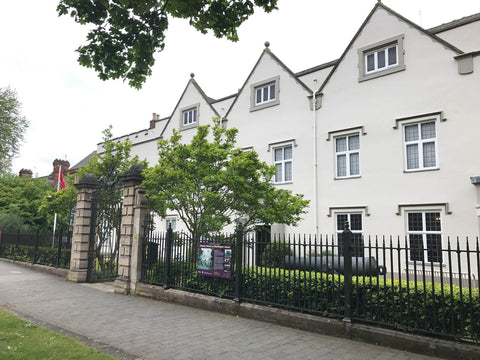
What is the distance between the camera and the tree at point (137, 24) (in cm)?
579

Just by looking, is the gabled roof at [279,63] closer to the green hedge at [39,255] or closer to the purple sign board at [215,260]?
the purple sign board at [215,260]

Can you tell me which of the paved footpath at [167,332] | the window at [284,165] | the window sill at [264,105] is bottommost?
the paved footpath at [167,332]

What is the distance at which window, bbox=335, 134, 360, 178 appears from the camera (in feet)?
53.8

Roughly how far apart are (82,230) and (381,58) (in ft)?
49.4

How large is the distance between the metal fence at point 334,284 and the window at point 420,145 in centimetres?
519

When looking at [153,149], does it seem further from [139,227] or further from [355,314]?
[355,314]

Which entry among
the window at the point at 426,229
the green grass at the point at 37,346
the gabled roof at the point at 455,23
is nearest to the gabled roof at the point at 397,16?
the gabled roof at the point at 455,23

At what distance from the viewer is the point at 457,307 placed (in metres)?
5.72

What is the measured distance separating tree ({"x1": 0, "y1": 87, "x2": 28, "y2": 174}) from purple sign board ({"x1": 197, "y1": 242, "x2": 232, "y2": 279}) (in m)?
29.8

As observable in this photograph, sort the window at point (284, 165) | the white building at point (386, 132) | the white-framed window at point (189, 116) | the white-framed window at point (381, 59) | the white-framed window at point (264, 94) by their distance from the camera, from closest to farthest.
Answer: the white building at point (386, 132)
the white-framed window at point (381, 59)
the window at point (284, 165)
the white-framed window at point (264, 94)
the white-framed window at point (189, 116)

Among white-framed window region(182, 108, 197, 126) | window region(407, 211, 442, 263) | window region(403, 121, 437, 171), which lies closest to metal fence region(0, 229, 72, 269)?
white-framed window region(182, 108, 197, 126)

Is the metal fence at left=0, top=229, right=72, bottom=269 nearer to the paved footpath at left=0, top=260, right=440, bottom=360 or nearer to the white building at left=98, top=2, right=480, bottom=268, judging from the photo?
the paved footpath at left=0, top=260, right=440, bottom=360

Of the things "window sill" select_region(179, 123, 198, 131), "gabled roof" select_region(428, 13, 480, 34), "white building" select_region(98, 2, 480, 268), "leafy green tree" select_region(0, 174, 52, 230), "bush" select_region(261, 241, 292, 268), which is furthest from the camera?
"leafy green tree" select_region(0, 174, 52, 230)

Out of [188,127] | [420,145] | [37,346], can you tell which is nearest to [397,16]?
[420,145]
